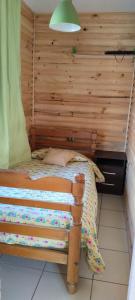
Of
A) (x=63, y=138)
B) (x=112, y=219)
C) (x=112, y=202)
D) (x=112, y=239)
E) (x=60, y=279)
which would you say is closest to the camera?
(x=60, y=279)

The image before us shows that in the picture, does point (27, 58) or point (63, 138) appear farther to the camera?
point (63, 138)

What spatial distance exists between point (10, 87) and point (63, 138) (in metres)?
1.27

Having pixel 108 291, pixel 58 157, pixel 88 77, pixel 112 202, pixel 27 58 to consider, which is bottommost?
pixel 108 291

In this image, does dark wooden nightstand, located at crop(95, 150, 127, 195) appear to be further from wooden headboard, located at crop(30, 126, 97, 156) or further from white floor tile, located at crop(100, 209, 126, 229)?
white floor tile, located at crop(100, 209, 126, 229)

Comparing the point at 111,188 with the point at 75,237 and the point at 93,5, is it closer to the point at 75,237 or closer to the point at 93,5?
the point at 75,237

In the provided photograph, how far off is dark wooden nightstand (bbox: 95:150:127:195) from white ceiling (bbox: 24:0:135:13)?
6.03 feet

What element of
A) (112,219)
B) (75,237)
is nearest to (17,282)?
(75,237)

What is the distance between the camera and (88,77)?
332 centimetres

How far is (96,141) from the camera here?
137 inches

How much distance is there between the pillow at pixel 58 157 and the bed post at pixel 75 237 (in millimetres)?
1369

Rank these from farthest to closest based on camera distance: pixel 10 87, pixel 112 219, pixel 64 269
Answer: pixel 112 219
pixel 10 87
pixel 64 269

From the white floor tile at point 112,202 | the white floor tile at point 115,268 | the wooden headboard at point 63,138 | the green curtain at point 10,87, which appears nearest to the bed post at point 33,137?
the wooden headboard at point 63,138

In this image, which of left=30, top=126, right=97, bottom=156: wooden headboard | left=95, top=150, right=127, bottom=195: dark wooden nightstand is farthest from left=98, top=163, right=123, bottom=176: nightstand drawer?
left=30, top=126, right=97, bottom=156: wooden headboard

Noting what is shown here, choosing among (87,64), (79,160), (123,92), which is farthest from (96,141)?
(87,64)
